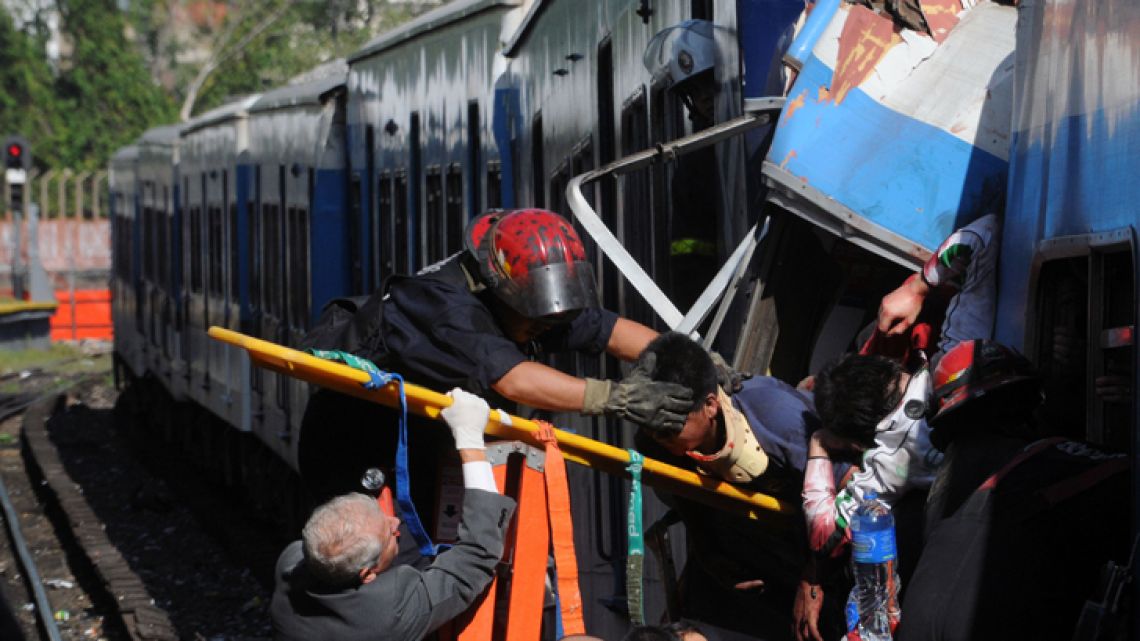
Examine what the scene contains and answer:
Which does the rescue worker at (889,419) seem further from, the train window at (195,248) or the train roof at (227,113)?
the train window at (195,248)

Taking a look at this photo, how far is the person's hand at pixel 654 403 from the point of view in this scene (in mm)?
4438

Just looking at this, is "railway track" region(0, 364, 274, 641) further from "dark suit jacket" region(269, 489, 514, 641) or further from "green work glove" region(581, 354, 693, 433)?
"green work glove" region(581, 354, 693, 433)

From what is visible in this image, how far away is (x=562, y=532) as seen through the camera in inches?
182

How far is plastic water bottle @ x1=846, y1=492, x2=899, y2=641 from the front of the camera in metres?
3.73

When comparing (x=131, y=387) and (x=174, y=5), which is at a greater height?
(x=174, y=5)

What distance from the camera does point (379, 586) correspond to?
4.44 m

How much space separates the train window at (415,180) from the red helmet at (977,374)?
712cm

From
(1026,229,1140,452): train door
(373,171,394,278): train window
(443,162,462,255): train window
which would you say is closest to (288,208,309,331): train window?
(373,171,394,278): train window

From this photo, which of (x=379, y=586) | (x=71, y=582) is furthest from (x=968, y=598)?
(x=71, y=582)

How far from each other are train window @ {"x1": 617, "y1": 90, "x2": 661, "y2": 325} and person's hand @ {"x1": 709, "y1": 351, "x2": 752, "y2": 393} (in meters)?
1.35

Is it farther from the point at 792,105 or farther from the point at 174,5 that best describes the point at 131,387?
the point at 174,5

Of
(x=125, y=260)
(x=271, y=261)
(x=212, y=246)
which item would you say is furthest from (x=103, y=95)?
(x=271, y=261)

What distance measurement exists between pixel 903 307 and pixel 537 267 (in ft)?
3.53

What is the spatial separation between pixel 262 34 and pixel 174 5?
13063 mm
